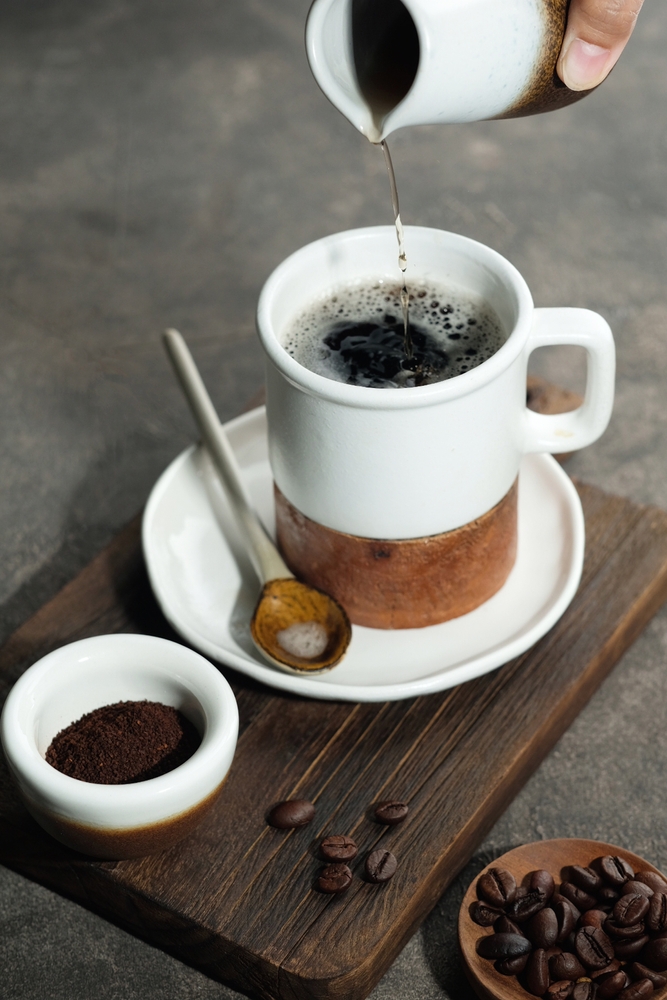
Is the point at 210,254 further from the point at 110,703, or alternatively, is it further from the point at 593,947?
the point at 593,947

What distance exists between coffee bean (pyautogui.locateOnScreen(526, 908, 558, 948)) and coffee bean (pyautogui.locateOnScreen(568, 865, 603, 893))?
0.05 m

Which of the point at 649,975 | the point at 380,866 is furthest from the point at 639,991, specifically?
the point at 380,866

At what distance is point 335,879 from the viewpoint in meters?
1.09

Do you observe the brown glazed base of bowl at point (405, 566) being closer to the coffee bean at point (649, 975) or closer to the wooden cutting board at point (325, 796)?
the wooden cutting board at point (325, 796)

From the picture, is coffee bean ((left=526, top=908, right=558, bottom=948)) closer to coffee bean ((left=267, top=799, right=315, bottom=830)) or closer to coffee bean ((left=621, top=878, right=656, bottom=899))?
coffee bean ((left=621, top=878, right=656, bottom=899))

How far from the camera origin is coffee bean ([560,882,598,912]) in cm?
113

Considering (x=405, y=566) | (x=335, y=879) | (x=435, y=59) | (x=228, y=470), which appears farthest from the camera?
(x=228, y=470)

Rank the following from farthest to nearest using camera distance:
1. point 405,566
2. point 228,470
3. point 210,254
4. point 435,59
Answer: point 210,254 → point 228,470 → point 405,566 → point 435,59

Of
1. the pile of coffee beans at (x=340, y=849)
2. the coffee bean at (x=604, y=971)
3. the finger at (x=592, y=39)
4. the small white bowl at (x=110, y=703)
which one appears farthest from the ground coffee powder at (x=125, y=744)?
the finger at (x=592, y=39)

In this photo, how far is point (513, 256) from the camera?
7.52 ft

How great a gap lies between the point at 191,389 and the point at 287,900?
2.26 feet

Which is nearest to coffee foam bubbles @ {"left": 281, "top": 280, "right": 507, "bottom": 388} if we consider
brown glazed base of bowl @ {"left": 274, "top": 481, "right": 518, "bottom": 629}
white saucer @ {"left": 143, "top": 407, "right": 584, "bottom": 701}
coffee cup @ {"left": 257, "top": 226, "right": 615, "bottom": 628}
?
coffee cup @ {"left": 257, "top": 226, "right": 615, "bottom": 628}

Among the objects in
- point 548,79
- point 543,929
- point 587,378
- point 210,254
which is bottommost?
point 210,254

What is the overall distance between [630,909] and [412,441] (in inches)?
20.0
